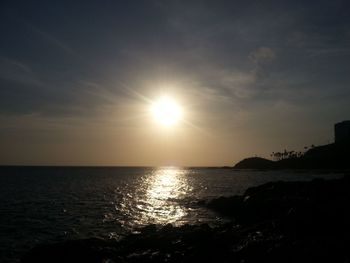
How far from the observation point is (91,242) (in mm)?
26922

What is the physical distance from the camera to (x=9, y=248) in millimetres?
29172

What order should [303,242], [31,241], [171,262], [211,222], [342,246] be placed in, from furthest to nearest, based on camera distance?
[211,222], [31,241], [171,262], [303,242], [342,246]

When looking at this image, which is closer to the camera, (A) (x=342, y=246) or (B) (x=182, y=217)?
(A) (x=342, y=246)

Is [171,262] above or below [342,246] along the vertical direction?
below

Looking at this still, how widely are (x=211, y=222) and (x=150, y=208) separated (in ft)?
59.3

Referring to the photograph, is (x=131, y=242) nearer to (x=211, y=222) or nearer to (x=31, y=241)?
(x=31, y=241)

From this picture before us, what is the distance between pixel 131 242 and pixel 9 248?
10.2m

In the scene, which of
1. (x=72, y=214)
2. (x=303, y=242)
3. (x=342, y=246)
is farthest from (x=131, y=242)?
(x=72, y=214)

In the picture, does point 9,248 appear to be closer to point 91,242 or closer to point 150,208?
point 91,242

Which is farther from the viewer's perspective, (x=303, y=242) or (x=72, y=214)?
(x=72, y=214)

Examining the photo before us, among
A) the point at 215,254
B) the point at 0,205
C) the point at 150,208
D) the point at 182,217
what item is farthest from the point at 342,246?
the point at 0,205

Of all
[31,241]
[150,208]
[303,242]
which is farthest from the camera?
[150,208]

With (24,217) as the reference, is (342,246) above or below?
above

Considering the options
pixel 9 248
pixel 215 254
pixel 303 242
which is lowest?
pixel 9 248
